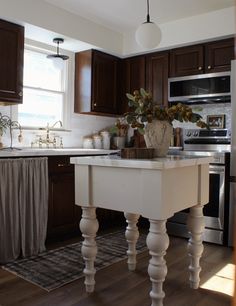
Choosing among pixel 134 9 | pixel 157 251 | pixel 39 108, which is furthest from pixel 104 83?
pixel 157 251

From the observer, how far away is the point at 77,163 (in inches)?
85.7

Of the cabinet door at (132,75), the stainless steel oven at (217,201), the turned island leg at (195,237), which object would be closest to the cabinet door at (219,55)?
the stainless steel oven at (217,201)

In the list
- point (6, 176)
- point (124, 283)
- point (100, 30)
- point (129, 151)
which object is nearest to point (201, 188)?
point (129, 151)

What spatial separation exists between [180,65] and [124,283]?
271cm

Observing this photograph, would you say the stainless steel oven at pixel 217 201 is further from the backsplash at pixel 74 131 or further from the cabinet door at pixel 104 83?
the backsplash at pixel 74 131

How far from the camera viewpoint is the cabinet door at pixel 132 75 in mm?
4422

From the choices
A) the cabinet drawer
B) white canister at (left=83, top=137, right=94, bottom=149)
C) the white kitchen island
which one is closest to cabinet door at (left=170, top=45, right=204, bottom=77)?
white canister at (left=83, top=137, right=94, bottom=149)

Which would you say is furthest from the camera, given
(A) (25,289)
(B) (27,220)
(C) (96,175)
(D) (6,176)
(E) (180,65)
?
(E) (180,65)

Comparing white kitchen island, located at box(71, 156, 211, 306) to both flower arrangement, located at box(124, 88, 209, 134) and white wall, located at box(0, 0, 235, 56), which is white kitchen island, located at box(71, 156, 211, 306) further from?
white wall, located at box(0, 0, 235, 56)

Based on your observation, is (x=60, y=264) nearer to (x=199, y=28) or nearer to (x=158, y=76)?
(x=158, y=76)

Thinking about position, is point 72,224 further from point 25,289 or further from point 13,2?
point 13,2

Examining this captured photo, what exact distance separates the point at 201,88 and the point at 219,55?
411 millimetres

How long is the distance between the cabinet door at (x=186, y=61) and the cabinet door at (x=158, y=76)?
0.38 ft

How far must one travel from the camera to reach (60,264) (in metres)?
2.72
